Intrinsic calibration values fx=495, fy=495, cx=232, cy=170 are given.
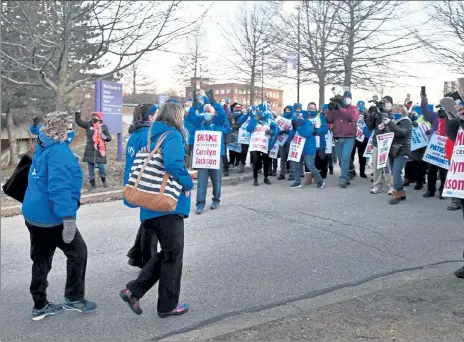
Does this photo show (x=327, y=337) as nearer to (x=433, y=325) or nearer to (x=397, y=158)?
(x=433, y=325)

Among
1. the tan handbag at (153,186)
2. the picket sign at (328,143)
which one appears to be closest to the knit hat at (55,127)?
the tan handbag at (153,186)

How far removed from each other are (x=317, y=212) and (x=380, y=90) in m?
15.9

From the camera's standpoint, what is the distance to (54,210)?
4.08 meters

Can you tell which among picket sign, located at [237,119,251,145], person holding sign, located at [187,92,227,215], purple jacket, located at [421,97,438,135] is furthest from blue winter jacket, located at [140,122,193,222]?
picket sign, located at [237,119,251,145]

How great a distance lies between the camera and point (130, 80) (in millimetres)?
23219

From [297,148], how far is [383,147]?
2149 millimetres

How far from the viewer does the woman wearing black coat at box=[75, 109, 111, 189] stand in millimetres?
11148

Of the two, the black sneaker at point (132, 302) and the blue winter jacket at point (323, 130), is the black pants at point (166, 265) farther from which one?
the blue winter jacket at point (323, 130)

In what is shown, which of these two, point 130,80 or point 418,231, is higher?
point 130,80

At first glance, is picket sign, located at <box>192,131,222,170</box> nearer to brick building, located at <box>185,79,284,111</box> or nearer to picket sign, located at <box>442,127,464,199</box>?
picket sign, located at <box>442,127,464,199</box>

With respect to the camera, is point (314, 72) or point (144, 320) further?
point (314, 72)

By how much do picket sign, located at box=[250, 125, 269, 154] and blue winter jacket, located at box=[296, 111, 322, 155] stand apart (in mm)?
768

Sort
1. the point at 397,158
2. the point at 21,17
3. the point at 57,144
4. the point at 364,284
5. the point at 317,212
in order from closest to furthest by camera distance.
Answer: the point at 57,144
the point at 364,284
the point at 317,212
the point at 397,158
the point at 21,17

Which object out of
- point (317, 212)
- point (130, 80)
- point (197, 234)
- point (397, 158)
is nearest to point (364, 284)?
point (197, 234)
